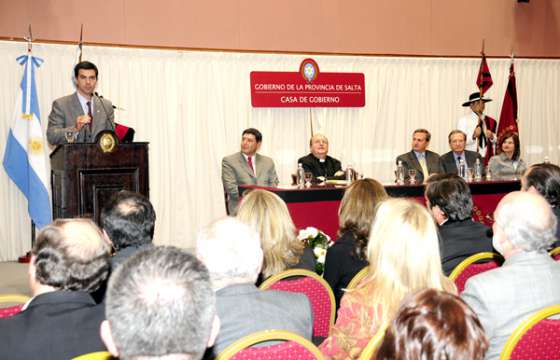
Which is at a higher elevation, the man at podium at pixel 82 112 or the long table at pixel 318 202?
the man at podium at pixel 82 112

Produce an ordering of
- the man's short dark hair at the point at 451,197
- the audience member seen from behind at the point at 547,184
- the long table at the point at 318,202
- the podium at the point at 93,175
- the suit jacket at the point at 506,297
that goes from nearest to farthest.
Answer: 1. the suit jacket at the point at 506,297
2. the man's short dark hair at the point at 451,197
3. the audience member seen from behind at the point at 547,184
4. the podium at the point at 93,175
5. the long table at the point at 318,202

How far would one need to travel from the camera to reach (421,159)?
7770 mm

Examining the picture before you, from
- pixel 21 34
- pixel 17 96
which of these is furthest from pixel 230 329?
pixel 21 34

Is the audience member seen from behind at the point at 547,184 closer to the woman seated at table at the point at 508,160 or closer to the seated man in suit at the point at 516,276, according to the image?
the seated man in suit at the point at 516,276

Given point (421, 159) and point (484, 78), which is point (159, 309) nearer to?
point (421, 159)

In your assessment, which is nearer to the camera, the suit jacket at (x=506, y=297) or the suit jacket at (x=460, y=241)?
the suit jacket at (x=506, y=297)

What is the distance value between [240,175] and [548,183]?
4006 millimetres

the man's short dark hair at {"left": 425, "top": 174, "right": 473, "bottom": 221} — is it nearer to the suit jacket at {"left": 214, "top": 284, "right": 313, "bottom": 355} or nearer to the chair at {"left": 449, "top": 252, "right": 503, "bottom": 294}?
the chair at {"left": 449, "top": 252, "right": 503, "bottom": 294}

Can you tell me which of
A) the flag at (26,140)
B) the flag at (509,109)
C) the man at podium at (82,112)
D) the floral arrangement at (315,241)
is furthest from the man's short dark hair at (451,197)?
the flag at (509,109)

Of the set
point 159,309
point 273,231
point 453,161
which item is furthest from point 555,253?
point 453,161

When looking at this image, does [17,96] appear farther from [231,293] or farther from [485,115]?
[485,115]

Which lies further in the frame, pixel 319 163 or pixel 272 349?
pixel 319 163

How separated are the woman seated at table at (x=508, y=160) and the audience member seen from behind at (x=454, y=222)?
162 inches

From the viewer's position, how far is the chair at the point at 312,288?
2.61 m
